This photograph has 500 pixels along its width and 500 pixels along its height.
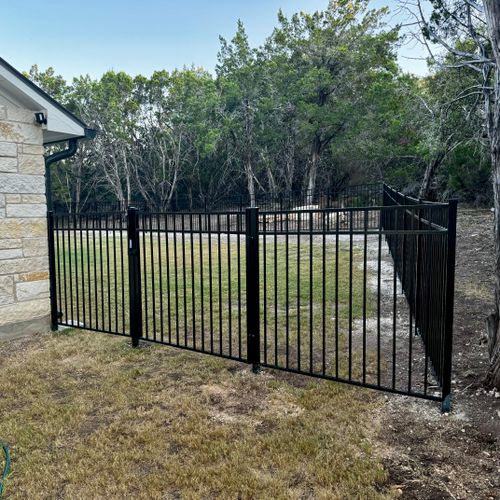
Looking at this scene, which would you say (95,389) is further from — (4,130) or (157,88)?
(157,88)

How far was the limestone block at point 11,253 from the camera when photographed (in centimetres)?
511

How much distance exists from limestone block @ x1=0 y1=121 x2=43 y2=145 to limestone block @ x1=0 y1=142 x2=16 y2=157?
59mm

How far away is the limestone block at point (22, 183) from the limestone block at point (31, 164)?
2.5 inches

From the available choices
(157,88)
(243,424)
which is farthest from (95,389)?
(157,88)

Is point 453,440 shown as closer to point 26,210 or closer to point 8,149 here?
point 26,210

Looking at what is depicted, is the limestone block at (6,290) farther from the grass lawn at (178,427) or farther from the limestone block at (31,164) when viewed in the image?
the limestone block at (31,164)

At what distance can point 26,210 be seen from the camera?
534 centimetres

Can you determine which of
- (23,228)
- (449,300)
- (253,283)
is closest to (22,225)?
(23,228)

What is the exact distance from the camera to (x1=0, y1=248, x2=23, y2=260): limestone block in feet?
16.8

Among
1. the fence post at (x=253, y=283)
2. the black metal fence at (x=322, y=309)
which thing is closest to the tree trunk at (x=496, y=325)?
the black metal fence at (x=322, y=309)

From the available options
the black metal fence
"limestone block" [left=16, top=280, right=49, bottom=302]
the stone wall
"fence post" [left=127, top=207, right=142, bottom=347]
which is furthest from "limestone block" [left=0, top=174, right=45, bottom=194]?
"fence post" [left=127, top=207, right=142, bottom=347]

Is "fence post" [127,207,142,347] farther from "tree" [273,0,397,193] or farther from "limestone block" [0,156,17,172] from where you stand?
"tree" [273,0,397,193]

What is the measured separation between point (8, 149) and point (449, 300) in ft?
16.6

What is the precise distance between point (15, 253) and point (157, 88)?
2189 centimetres
